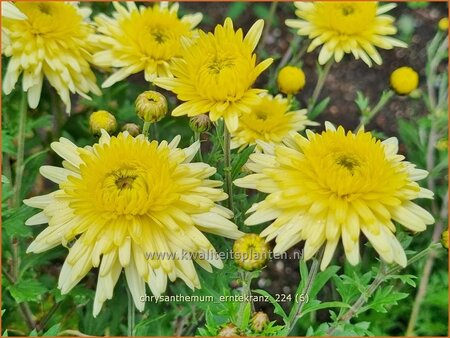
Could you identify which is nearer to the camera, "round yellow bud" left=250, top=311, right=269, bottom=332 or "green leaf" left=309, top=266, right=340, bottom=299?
"round yellow bud" left=250, top=311, right=269, bottom=332

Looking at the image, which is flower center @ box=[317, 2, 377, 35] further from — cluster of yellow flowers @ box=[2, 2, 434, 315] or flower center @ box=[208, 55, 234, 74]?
flower center @ box=[208, 55, 234, 74]

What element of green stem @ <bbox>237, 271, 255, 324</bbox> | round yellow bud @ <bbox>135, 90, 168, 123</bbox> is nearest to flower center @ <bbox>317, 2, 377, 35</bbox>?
round yellow bud @ <bbox>135, 90, 168, 123</bbox>

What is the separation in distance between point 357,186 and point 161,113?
608 millimetres

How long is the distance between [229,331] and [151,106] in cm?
67

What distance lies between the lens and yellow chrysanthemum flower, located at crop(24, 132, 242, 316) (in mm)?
1657

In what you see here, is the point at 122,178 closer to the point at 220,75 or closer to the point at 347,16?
the point at 220,75

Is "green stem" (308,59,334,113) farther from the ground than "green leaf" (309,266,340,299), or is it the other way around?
"green stem" (308,59,334,113)

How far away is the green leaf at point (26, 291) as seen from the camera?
7.06 ft

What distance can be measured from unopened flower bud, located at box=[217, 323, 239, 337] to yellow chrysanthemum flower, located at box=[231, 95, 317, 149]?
2.43ft

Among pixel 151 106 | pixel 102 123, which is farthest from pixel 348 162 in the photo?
pixel 102 123

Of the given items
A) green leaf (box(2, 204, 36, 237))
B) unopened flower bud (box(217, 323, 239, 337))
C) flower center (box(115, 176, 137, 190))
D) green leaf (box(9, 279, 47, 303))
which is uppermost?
flower center (box(115, 176, 137, 190))

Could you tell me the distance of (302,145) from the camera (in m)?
1.72

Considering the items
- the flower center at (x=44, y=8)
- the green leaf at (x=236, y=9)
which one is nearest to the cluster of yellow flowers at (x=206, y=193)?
the flower center at (x=44, y=8)

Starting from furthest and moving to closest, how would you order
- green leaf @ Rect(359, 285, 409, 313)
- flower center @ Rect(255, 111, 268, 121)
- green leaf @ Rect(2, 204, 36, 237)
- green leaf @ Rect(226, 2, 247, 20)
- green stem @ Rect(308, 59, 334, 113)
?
1. green leaf @ Rect(226, 2, 247, 20)
2. green stem @ Rect(308, 59, 334, 113)
3. flower center @ Rect(255, 111, 268, 121)
4. green leaf @ Rect(2, 204, 36, 237)
5. green leaf @ Rect(359, 285, 409, 313)
